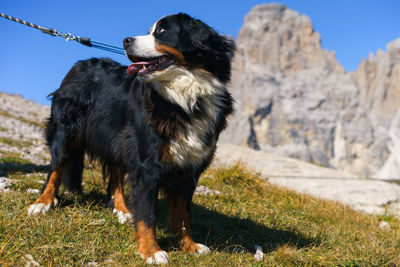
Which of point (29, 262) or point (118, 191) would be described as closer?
point (29, 262)

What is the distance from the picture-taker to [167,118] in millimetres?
2898

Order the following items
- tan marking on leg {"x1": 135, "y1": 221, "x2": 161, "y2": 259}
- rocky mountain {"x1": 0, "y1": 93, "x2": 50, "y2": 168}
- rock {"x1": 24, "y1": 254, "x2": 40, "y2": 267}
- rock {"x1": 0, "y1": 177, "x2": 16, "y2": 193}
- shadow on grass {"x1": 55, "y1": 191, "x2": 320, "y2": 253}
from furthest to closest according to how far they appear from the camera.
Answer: rocky mountain {"x1": 0, "y1": 93, "x2": 50, "y2": 168} < rock {"x1": 0, "y1": 177, "x2": 16, "y2": 193} < shadow on grass {"x1": 55, "y1": 191, "x2": 320, "y2": 253} < tan marking on leg {"x1": 135, "y1": 221, "x2": 161, "y2": 259} < rock {"x1": 24, "y1": 254, "x2": 40, "y2": 267}

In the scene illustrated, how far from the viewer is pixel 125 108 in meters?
3.34

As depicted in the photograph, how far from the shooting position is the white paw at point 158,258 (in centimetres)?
273

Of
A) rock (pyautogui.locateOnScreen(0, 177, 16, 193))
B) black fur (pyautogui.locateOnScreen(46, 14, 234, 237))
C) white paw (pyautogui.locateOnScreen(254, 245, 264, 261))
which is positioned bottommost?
rock (pyautogui.locateOnScreen(0, 177, 16, 193))

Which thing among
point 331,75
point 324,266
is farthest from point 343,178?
point 331,75

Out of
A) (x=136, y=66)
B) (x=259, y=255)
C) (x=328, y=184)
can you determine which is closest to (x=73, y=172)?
(x=136, y=66)

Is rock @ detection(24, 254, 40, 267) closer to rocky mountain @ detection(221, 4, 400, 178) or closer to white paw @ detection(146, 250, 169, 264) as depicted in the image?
white paw @ detection(146, 250, 169, 264)

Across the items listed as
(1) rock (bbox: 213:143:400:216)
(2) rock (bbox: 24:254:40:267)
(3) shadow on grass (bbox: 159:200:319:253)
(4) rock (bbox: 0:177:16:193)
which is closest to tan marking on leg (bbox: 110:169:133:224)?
(3) shadow on grass (bbox: 159:200:319:253)

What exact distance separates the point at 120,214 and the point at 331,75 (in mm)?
130062

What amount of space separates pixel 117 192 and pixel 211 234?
118 cm

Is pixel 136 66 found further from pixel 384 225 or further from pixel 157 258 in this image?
pixel 384 225

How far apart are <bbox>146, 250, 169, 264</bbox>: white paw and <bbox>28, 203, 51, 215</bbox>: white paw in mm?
1297

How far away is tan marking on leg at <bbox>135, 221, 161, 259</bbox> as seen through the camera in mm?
2812
